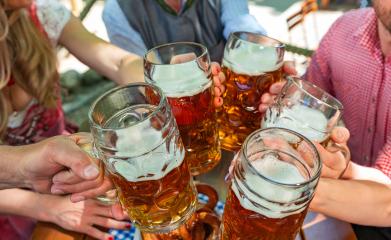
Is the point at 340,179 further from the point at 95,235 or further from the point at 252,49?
the point at 95,235

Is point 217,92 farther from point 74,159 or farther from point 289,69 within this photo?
point 74,159

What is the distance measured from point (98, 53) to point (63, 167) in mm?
671

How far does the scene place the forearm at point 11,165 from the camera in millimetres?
707

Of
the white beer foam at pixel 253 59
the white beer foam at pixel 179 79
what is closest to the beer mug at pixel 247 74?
the white beer foam at pixel 253 59

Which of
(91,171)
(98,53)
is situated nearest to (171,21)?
(98,53)

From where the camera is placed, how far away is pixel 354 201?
791 mm

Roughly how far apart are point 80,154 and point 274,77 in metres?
0.38

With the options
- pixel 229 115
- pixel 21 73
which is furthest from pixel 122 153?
pixel 21 73

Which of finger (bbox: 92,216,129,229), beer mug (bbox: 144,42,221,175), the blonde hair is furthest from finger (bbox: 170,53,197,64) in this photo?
the blonde hair

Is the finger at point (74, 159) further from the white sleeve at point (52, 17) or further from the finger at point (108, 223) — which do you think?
the white sleeve at point (52, 17)

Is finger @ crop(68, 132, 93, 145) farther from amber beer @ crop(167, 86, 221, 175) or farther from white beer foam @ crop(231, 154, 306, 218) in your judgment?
white beer foam @ crop(231, 154, 306, 218)

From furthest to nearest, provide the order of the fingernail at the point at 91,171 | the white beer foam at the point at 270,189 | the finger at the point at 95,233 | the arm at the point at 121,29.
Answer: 1. the arm at the point at 121,29
2. the finger at the point at 95,233
3. the fingernail at the point at 91,171
4. the white beer foam at the point at 270,189

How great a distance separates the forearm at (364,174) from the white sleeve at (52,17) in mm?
996

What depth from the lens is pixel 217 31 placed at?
5.02 ft
